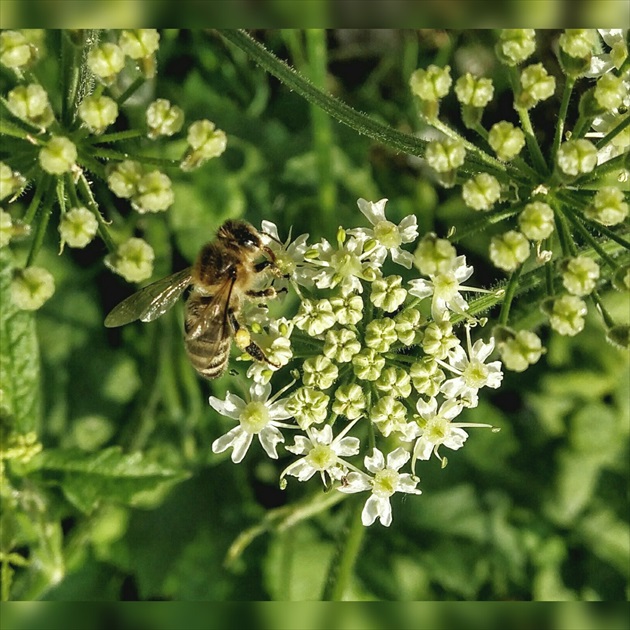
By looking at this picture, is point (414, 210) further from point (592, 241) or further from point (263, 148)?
point (592, 241)

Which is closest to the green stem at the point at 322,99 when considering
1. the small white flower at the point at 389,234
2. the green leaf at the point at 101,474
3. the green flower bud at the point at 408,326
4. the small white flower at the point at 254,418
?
the small white flower at the point at 389,234

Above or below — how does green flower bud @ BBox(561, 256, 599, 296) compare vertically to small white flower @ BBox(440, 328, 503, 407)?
above

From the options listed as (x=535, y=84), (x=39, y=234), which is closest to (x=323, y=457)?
(x=39, y=234)

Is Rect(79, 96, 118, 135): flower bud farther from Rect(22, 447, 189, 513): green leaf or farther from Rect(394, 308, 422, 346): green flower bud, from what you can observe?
Rect(22, 447, 189, 513): green leaf

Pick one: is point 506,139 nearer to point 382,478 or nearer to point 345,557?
point 382,478

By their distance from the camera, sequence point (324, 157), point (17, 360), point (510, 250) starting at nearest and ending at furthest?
point (510, 250), point (17, 360), point (324, 157)

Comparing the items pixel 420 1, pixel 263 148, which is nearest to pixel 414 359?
pixel 420 1

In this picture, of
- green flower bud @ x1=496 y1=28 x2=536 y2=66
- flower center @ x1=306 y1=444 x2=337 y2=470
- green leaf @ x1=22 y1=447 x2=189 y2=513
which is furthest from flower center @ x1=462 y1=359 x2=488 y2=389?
green leaf @ x1=22 y1=447 x2=189 y2=513
